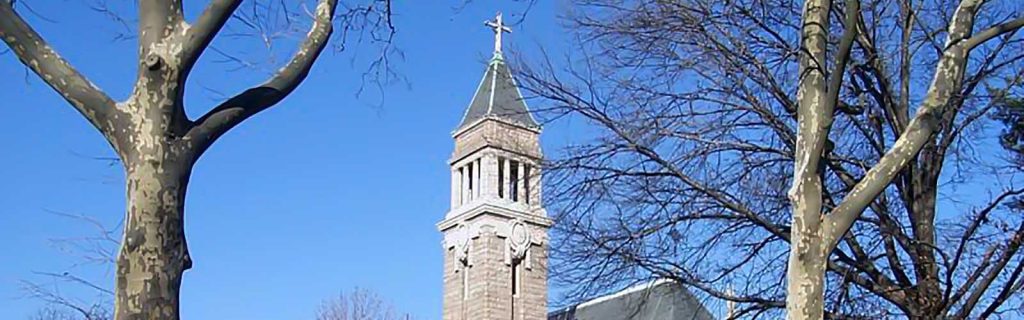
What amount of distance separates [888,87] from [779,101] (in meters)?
1.07

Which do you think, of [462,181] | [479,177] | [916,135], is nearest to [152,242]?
[916,135]

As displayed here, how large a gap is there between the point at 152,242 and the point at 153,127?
542mm

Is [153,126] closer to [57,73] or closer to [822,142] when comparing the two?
[57,73]

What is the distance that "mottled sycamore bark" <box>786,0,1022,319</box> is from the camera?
7.81 m

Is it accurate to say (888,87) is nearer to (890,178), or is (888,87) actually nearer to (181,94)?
(890,178)

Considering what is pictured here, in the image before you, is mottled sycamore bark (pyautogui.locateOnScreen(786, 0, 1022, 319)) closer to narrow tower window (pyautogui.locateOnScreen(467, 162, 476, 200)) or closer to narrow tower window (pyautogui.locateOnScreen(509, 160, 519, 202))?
narrow tower window (pyautogui.locateOnScreen(509, 160, 519, 202))

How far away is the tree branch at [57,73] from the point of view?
5738mm

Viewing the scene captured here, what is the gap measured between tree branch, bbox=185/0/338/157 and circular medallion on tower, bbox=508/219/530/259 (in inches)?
1492

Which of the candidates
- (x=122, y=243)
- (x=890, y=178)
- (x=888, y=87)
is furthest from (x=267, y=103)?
(x=888, y=87)

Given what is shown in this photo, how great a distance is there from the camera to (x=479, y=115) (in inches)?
1737

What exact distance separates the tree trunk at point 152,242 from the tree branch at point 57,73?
27 cm

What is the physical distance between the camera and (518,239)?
44.8 metres

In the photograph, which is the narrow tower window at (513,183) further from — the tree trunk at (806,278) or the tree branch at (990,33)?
the tree trunk at (806,278)

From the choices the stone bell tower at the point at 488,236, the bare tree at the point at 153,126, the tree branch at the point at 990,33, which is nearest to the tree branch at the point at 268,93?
the bare tree at the point at 153,126
